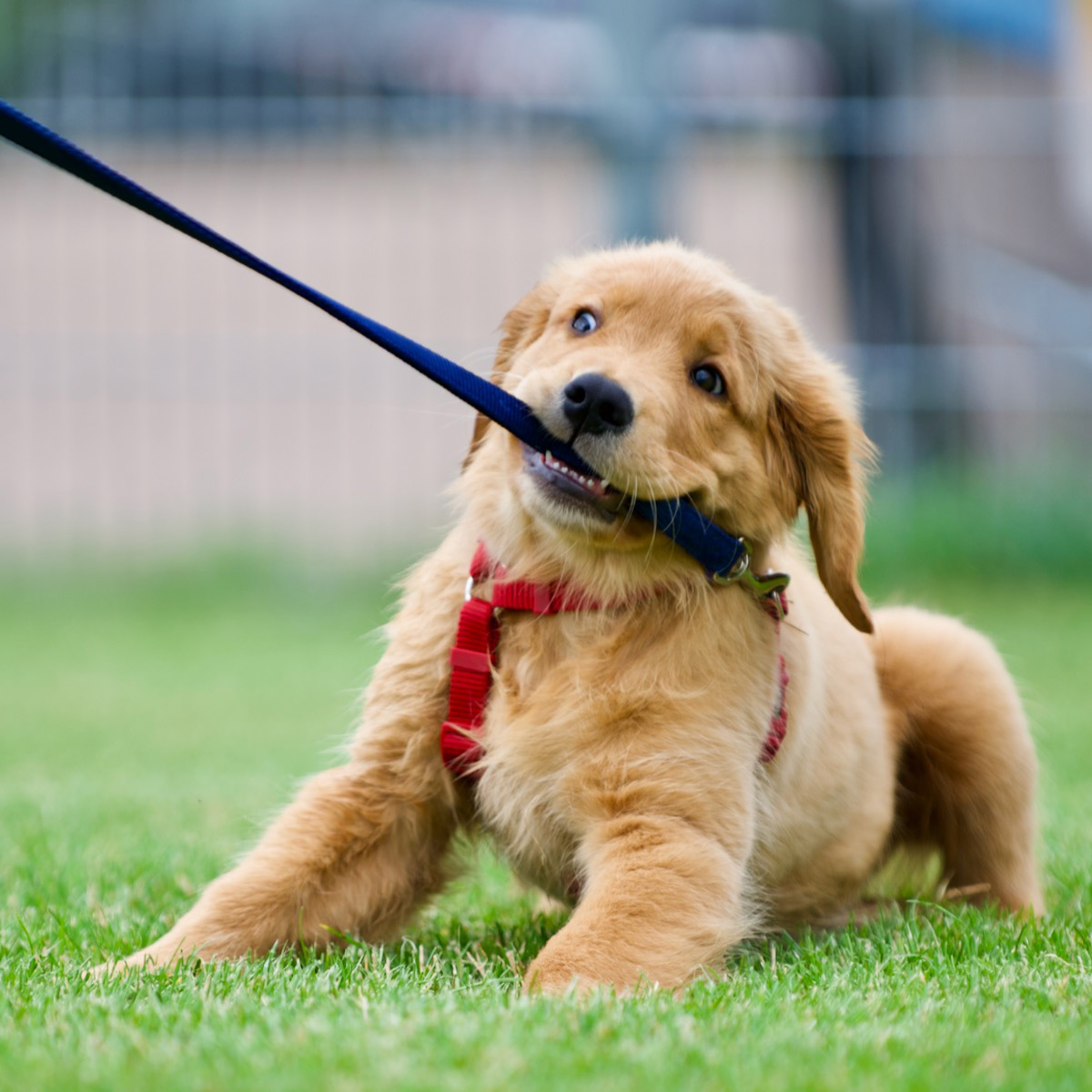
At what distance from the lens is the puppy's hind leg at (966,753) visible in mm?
3789

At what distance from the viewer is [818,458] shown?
3.33m

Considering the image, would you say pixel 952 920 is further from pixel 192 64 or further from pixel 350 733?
pixel 192 64

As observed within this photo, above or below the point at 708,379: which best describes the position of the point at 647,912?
below

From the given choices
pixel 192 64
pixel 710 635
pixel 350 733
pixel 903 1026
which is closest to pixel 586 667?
pixel 710 635

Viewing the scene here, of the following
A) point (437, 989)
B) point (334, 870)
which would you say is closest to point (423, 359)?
point (334, 870)

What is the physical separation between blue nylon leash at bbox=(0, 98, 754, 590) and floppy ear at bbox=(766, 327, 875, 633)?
0.21 metres

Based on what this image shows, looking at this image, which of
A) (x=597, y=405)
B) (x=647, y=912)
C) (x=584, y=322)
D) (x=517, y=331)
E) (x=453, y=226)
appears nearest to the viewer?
(x=647, y=912)

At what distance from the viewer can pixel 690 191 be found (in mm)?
10859

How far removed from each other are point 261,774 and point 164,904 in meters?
2.07

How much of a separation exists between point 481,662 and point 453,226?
338 inches

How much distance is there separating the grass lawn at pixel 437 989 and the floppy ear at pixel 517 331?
557 millimetres

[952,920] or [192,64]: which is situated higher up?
[192,64]

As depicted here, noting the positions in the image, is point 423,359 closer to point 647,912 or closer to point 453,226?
point 647,912

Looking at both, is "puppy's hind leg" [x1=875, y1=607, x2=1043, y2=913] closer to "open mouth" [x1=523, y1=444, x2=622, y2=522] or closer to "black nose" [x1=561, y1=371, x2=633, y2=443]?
"open mouth" [x1=523, y1=444, x2=622, y2=522]
